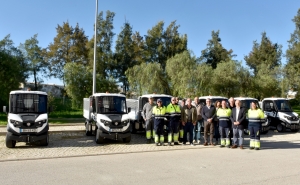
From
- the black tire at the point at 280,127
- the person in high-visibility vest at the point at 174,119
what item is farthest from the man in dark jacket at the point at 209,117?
the black tire at the point at 280,127

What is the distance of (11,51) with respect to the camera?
22.8 metres

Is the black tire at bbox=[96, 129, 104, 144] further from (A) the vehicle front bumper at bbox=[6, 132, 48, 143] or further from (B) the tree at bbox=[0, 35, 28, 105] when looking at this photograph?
(B) the tree at bbox=[0, 35, 28, 105]

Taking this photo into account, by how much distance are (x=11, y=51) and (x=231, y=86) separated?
19373 millimetres

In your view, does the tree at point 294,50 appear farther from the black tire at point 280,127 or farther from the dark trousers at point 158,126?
the dark trousers at point 158,126

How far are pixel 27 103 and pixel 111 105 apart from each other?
11.0 ft

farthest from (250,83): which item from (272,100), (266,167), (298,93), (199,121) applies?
(266,167)

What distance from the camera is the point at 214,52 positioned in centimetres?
5281

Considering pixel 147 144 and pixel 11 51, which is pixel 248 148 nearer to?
pixel 147 144

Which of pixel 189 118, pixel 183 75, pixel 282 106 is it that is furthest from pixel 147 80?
pixel 189 118

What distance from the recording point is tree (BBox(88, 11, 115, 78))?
4016cm

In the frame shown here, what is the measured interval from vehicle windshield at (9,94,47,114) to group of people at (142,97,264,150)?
422cm

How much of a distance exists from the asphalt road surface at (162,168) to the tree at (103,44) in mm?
30997

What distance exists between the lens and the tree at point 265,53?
5351cm

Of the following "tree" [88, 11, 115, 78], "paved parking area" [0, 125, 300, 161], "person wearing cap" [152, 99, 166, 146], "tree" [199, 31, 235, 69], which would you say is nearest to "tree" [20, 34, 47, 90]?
"tree" [88, 11, 115, 78]
